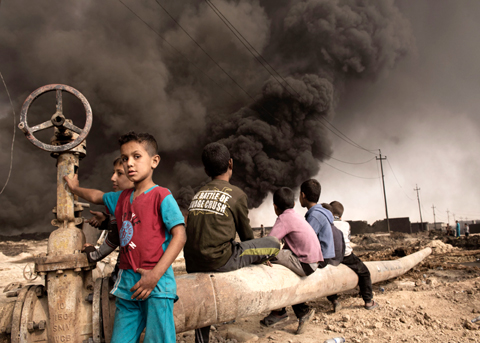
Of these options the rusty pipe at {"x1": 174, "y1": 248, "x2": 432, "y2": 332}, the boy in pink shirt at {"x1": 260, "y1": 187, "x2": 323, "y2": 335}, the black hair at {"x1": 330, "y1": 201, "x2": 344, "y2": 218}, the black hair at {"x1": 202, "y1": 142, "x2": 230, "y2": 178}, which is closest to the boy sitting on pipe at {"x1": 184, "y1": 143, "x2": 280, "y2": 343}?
the black hair at {"x1": 202, "y1": 142, "x2": 230, "y2": 178}

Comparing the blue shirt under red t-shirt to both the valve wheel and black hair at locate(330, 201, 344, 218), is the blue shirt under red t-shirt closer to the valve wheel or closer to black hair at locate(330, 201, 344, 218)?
the valve wheel

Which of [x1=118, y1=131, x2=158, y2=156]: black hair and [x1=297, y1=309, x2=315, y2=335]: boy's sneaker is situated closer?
[x1=118, y1=131, x2=158, y2=156]: black hair

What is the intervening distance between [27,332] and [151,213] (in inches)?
42.4

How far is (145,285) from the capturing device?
1.51 m

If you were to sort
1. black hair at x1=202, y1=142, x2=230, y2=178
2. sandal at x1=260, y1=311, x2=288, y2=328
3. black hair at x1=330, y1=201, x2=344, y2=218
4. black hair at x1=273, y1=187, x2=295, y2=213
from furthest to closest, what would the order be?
black hair at x1=330, y1=201, x2=344, y2=218
sandal at x1=260, y1=311, x2=288, y2=328
black hair at x1=273, y1=187, x2=295, y2=213
black hair at x1=202, y1=142, x2=230, y2=178

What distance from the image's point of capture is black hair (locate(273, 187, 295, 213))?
3.10 meters

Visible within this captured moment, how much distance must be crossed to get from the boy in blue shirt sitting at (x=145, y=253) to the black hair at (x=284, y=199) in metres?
1.62

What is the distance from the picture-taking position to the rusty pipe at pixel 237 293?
84.5 inches

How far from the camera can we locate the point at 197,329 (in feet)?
7.77

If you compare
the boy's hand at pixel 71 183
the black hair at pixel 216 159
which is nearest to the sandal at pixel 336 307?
the black hair at pixel 216 159

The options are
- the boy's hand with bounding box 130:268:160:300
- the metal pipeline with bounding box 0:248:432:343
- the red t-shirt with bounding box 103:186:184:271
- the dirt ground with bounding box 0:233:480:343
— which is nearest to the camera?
the boy's hand with bounding box 130:268:160:300

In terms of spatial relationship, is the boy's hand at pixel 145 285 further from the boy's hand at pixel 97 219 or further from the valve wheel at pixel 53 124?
the valve wheel at pixel 53 124

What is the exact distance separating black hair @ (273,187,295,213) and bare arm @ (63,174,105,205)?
1667 millimetres

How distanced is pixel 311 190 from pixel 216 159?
149 cm
